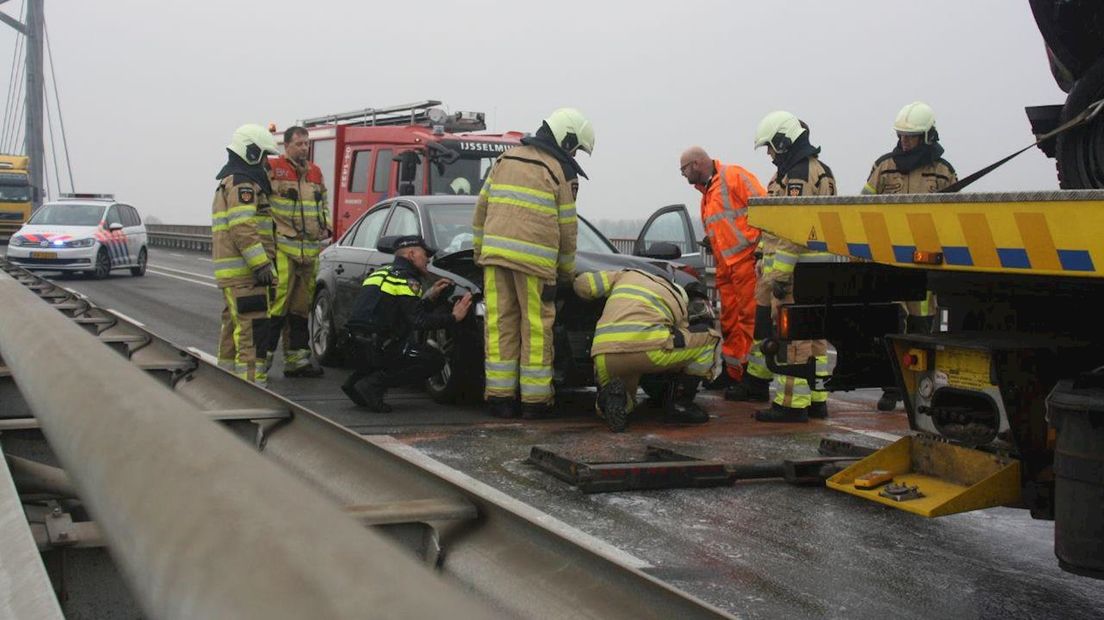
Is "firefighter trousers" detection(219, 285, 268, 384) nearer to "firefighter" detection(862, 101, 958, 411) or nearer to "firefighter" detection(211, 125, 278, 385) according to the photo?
"firefighter" detection(211, 125, 278, 385)

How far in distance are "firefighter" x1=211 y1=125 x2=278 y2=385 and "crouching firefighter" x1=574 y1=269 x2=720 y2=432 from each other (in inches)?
104

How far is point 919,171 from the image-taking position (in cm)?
884

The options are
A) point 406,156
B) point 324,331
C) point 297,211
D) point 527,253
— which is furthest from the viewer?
point 406,156

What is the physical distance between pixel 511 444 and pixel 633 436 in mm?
838

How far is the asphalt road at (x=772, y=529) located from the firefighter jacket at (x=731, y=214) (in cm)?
154

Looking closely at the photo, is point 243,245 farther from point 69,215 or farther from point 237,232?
point 69,215

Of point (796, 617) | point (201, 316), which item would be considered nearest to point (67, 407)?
point (796, 617)

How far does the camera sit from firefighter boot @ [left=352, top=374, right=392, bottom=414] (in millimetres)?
8609

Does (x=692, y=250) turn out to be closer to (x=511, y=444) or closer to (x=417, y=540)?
(x=511, y=444)

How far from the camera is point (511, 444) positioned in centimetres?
741

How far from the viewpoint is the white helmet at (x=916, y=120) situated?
8.73 metres

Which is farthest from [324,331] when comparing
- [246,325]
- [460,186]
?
[460,186]

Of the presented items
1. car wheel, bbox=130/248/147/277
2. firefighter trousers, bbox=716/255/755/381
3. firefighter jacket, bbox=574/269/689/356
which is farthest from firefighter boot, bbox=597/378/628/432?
car wheel, bbox=130/248/147/277

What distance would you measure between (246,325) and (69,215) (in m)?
17.7
